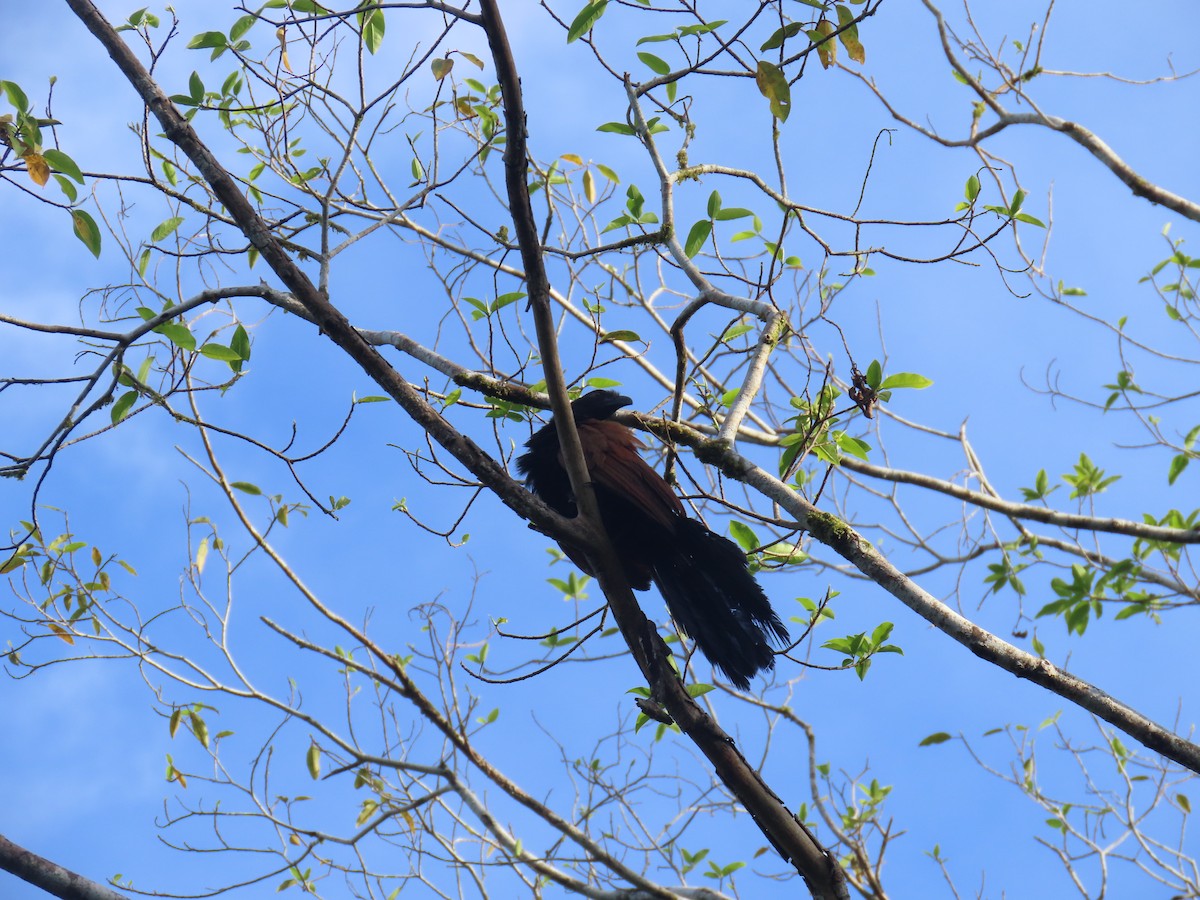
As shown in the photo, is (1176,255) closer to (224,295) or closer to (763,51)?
(763,51)

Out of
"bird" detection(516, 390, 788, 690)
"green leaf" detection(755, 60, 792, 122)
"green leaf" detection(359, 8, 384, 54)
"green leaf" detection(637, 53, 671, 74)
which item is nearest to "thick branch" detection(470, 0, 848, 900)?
"bird" detection(516, 390, 788, 690)

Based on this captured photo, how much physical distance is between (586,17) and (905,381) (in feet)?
4.71

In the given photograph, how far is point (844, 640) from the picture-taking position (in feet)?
10.3

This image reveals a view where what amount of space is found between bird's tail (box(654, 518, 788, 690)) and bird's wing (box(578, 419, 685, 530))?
9 cm

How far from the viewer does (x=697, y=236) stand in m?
3.38

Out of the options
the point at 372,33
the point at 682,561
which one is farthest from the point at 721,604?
the point at 372,33

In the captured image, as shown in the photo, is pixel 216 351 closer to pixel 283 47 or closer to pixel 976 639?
pixel 283 47

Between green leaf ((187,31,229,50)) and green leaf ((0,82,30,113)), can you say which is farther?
green leaf ((187,31,229,50))

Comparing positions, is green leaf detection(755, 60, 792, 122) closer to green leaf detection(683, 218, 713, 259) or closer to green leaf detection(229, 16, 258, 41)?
green leaf detection(683, 218, 713, 259)

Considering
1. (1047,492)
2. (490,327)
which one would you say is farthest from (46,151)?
(1047,492)

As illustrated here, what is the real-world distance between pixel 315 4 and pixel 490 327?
3.99 ft

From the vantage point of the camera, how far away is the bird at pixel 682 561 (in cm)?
325

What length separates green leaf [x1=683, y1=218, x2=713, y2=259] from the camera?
3346 mm

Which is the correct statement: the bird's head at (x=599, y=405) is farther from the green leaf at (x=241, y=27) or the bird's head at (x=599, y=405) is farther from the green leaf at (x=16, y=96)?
the green leaf at (x=16, y=96)
